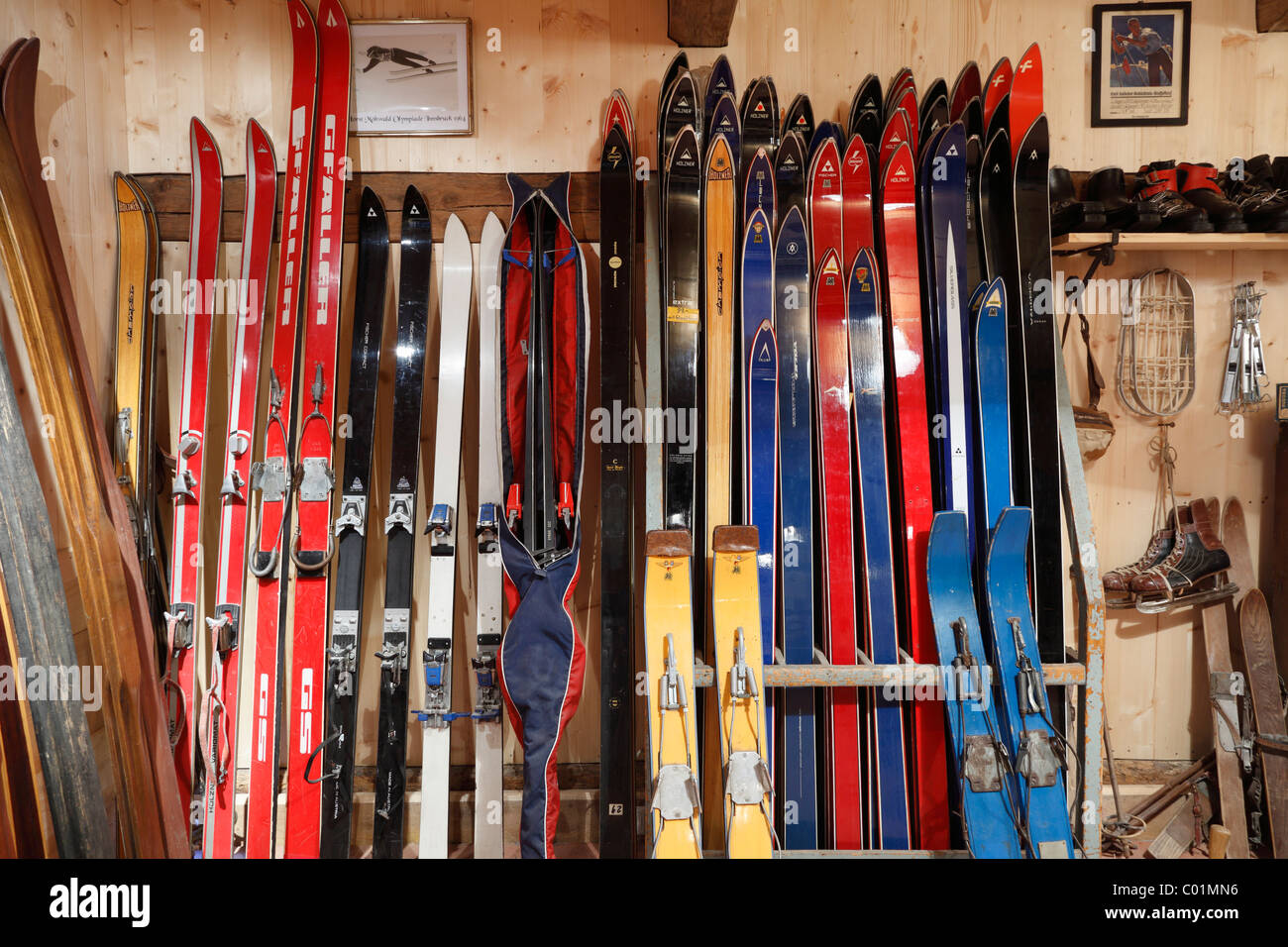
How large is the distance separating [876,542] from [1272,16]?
2095 millimetres

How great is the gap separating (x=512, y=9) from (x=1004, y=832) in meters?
2.81

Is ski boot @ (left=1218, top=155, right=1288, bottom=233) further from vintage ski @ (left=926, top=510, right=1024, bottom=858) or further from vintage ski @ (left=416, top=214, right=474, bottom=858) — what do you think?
vintage ski @ (left=416, top=214, right=474, bottom=858)

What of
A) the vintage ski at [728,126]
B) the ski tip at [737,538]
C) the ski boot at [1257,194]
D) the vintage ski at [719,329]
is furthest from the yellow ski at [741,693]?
the ski boot at [1257,194]

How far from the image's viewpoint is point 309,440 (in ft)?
6.79

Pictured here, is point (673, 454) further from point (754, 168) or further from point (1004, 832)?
point (1004, 832)

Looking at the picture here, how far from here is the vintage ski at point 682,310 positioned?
79.8 inches

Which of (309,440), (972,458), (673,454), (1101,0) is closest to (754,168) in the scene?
(673,454)

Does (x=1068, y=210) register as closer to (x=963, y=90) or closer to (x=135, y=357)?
(x=963, y=90)

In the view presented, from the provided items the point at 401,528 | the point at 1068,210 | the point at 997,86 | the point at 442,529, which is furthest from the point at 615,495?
the point at 997,86

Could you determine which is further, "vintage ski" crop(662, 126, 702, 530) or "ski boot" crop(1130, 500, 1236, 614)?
"ski boot" crop(1130, 500, 1236, 614)

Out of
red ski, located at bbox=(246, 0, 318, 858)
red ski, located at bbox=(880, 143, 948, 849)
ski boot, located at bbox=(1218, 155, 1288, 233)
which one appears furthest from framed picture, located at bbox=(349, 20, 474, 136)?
ski boot, located at bbox=(1218, 155, 1288, 233)
